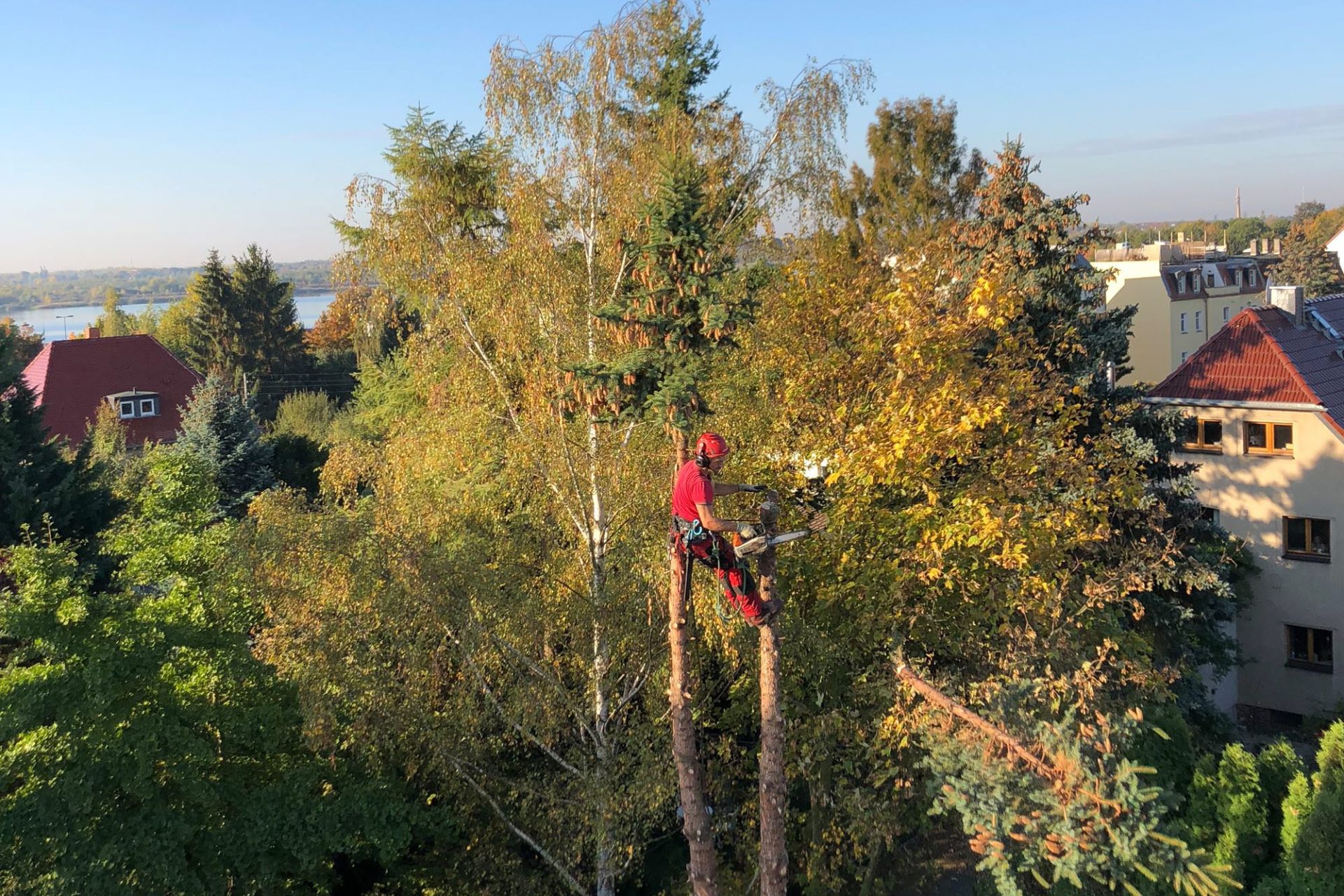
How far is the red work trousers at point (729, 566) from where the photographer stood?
737 cm

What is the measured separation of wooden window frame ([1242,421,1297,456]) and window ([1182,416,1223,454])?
1.58ft

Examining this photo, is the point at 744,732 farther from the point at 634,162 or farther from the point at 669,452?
the point at 634,162

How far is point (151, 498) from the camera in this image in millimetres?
13758

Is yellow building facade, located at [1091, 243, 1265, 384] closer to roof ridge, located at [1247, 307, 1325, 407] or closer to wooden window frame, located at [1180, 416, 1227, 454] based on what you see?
roof ridge, located at [1247, 307, 1325, 407]

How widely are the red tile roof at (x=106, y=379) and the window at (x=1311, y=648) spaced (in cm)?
3681

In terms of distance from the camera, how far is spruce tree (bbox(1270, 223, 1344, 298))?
57.8 m

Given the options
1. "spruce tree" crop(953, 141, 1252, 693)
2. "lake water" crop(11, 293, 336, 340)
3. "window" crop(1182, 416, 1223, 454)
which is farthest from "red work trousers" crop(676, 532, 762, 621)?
"lake water" crop(11, 293, 336, 340)

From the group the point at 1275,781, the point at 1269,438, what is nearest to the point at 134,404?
the point at 1269,438

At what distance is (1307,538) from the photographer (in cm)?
2102

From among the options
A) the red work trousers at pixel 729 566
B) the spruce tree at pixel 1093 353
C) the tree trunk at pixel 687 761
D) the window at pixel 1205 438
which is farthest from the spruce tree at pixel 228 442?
the window at pixel 1205 438

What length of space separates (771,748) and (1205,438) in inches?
716

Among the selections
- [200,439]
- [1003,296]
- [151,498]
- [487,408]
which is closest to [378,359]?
[200,439]

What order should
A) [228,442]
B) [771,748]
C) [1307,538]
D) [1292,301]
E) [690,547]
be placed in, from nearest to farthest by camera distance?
[690,547] → [771,748] → [1307,538] → [1292,301] → [228,442]

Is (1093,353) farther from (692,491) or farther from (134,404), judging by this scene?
(134,404)
